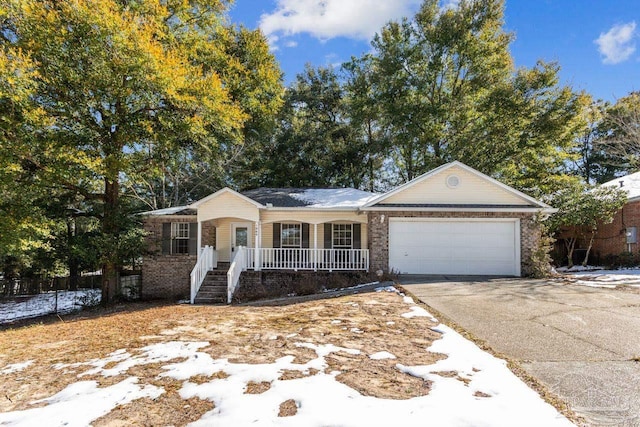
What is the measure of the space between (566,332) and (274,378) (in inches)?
185

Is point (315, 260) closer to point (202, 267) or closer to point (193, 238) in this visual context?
point (202, 267)

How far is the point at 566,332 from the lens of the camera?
562 centimetres

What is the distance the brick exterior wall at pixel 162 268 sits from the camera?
14.5 m

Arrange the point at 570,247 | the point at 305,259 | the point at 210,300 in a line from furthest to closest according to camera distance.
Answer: the point at 570,247 → the point at 305,259 → the point at 210,300

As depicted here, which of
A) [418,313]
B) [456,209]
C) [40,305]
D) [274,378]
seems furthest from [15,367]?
[40,305]

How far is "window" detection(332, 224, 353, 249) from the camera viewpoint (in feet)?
49.1

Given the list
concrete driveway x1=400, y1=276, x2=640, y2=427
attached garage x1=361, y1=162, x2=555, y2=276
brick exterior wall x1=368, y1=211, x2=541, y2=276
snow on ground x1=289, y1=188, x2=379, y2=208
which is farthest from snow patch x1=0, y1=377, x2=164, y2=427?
snow on ground x1=289, y1=188, x2=379, y2=208

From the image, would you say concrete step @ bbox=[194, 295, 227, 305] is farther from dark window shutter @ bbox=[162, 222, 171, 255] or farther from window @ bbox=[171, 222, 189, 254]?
dark window shutter @ bbox=[162, 222, 171, 255]

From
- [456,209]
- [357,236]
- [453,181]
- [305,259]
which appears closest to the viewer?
[456,209]

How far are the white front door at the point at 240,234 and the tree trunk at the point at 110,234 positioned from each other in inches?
172

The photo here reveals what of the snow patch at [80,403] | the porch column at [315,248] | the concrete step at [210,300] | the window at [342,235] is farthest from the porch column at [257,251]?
the snow patch at [80,403]

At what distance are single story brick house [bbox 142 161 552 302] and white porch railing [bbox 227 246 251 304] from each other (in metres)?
0.04

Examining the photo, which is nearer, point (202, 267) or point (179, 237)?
point (202, 267)

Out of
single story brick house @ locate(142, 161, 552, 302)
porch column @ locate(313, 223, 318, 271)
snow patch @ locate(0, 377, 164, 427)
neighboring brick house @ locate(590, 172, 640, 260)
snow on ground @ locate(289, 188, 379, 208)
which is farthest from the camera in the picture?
neighboring brick house @ locate(590, 172, 640, 260)
